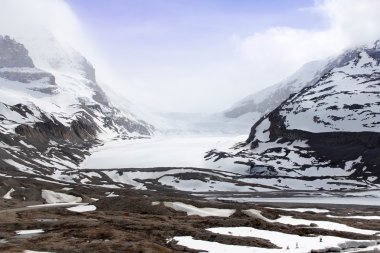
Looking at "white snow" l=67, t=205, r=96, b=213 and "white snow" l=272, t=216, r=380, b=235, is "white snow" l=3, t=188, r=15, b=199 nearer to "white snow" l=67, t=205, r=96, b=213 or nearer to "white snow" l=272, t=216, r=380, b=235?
"white snow" l=67, t=205, r=96, b=213

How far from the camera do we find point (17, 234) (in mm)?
67375

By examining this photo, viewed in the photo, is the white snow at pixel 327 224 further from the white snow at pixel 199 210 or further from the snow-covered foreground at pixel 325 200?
the snow-covered foreground at pixel 325 200

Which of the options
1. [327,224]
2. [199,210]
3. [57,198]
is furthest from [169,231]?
[57,198]

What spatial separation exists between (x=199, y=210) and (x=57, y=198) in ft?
174

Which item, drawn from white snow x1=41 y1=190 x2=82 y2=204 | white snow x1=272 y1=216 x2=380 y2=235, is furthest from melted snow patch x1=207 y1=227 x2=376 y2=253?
white snow x1=41 y1=190 x2=82 y2=204

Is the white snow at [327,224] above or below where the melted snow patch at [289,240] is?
below

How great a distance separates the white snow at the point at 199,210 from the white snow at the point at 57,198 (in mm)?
41704

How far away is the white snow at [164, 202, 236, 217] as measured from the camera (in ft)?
314

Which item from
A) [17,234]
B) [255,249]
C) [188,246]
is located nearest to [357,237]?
[255,249]

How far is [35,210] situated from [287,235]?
168ft

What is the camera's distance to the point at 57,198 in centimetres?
13788

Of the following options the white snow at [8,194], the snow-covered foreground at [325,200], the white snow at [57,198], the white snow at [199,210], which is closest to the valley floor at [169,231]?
the white snow at [199,210]

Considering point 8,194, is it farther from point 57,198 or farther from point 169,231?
point 169,231

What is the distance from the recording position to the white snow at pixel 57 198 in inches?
5340
